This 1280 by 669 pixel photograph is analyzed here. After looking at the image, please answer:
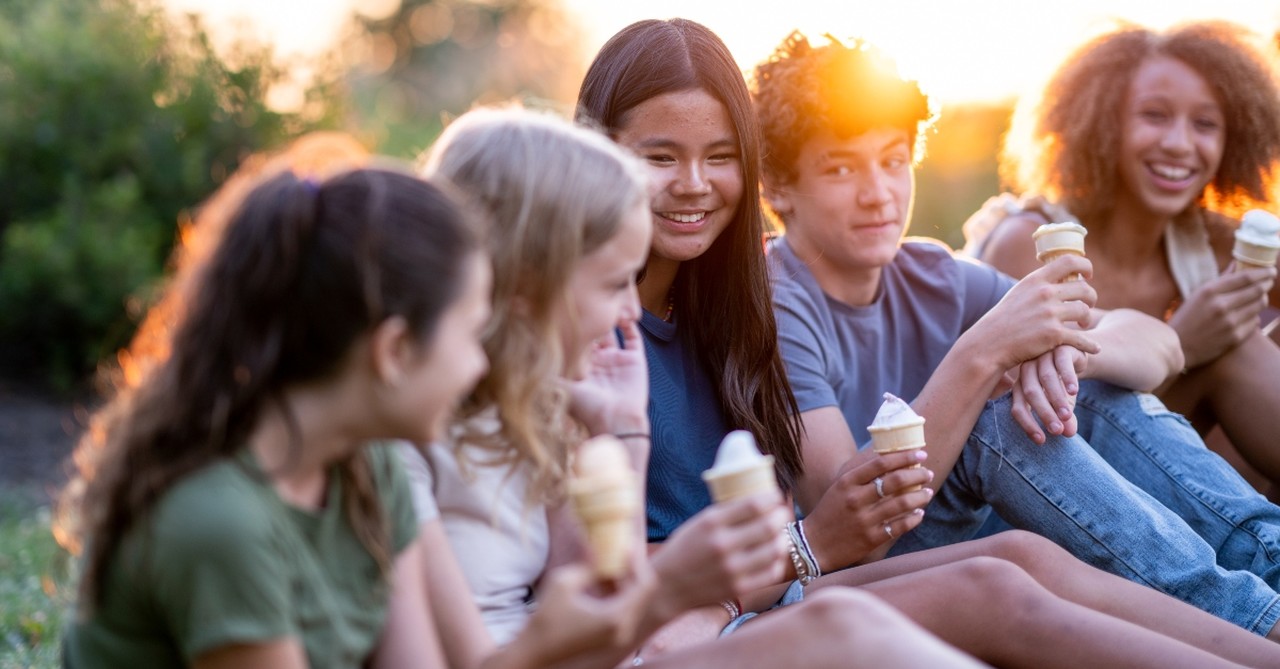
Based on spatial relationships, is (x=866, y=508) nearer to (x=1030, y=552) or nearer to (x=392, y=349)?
(x=1030, y=552)

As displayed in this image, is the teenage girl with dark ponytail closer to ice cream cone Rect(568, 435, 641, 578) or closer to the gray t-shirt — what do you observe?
ice cream cone Rect(568, 435, 641, 578)

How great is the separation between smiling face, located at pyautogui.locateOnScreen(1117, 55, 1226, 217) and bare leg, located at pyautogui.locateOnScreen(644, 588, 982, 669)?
10.7ft

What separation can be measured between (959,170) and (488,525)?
32.2 feet

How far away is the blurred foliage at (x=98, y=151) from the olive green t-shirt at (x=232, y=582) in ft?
19.3

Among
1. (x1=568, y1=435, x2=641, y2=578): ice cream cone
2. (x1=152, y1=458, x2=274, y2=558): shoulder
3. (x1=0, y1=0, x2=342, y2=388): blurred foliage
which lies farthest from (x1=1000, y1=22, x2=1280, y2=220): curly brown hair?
(x1=0, y1=0, x2=342, y2=388): blurred foliage

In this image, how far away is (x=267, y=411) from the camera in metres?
2.04

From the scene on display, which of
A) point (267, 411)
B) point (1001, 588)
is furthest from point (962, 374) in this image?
point (267, 411)

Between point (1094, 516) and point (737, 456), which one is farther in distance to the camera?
point (1094, 516)

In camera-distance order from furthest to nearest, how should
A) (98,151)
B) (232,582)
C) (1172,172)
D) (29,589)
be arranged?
1. (98,151)
2. (1172,172)
3. (29,589)
4. (232,582)

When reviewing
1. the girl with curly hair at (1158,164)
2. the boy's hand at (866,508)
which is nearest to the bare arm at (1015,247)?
the girl with curly hair at (1158,164)

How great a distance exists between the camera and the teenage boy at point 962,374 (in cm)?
343

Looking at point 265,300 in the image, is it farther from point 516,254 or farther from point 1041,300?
point 1041,300

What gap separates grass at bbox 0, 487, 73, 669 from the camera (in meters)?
3.84

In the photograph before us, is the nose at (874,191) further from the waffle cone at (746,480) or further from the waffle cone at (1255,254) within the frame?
the waffle cone at (746,480)
